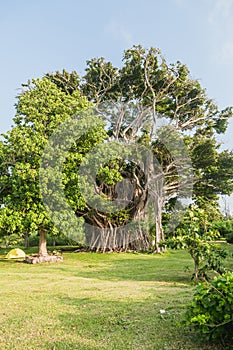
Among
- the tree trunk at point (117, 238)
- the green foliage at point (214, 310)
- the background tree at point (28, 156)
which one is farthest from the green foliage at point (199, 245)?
the tree trunk at point (117, 238)

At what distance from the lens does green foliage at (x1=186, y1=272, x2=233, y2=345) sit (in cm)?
261

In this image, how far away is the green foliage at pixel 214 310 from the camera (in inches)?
103

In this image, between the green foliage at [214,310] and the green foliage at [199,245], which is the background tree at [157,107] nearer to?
the green foliage at [199,245]

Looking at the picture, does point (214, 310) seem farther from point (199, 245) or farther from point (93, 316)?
point (199, 245)

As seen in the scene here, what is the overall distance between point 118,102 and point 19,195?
30.6 feet

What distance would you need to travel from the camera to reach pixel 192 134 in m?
18.7

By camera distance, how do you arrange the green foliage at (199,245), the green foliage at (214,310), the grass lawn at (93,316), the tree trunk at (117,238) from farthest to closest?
the tree trunk at (117,238) → the green foliage at (199,245) → the grass lawn at (93,316) → the green foliage at (214,310)

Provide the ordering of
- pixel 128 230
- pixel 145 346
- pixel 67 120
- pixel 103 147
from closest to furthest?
pixel 145 346
pixel 67 120
pixel 103 147
pixel 128 230

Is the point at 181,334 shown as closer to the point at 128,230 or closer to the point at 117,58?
the point at 128,230

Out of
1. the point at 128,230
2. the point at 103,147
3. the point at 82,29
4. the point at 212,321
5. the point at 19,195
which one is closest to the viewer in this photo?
the point at 212,321

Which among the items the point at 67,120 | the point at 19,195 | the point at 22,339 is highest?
the point at 67,120

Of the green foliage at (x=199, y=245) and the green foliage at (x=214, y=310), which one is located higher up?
the green foliage at (x=199, y=245)

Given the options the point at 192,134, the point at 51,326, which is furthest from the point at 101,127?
the point at 51,326

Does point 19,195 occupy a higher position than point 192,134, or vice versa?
point 192,134
